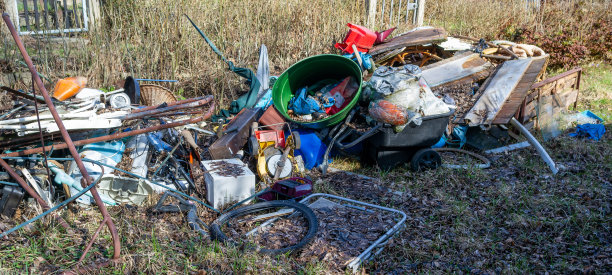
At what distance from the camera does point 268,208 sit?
4262 mm

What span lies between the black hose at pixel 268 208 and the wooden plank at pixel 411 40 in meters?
3.72

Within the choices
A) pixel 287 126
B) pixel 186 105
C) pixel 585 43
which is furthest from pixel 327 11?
pixel 585 43

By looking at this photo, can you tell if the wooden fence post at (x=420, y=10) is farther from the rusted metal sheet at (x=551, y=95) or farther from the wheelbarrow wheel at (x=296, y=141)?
the wheelbarrow wheel at (x=296, y=141)

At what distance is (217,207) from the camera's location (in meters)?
4.36

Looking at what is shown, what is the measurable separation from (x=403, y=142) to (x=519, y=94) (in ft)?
7.26

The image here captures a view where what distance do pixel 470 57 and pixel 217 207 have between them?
484cm

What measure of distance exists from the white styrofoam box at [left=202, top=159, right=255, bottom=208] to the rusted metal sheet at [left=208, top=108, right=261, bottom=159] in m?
0.45

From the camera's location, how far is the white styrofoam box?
431 cm

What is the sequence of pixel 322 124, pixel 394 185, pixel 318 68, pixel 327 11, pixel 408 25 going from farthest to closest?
pixel 408 25 → pixel 327 11 → pixel 318 68 → pixel 322 124 → pixel 394 185

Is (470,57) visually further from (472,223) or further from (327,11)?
(472,223)

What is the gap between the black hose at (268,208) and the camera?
3.50 metres

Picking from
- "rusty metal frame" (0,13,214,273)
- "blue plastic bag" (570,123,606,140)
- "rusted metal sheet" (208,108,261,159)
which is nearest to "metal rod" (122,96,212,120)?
"rusty metal frame" (0,13,214,273)

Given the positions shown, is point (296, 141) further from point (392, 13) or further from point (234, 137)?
point (392, 13)

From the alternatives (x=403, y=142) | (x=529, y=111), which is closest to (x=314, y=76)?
(x=403, y=142)
